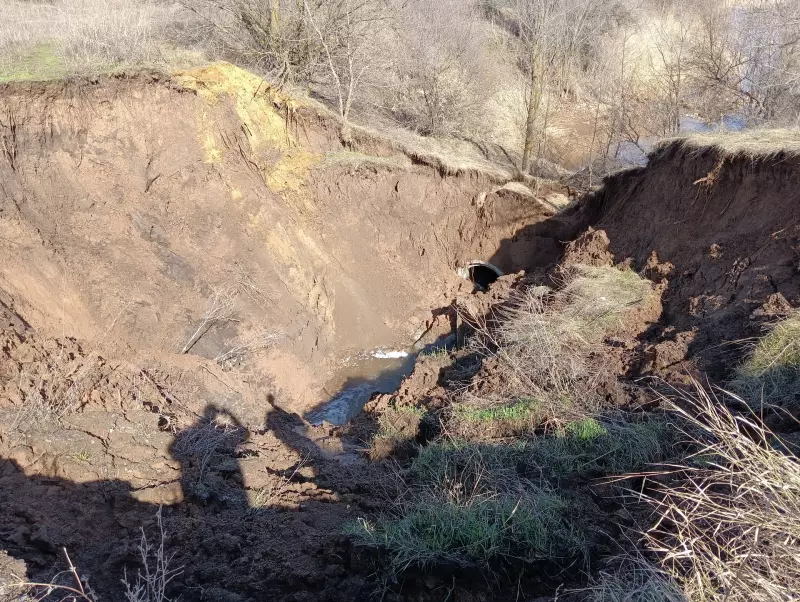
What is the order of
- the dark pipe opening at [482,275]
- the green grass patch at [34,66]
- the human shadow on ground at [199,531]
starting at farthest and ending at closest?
the dark pipe opening at [482,275] → the green grass patch at [34,66] → the human shadow on ground at [199,531]

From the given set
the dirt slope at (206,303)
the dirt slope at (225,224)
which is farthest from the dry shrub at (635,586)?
the dirt slope at (225,224)

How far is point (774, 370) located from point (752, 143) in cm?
459

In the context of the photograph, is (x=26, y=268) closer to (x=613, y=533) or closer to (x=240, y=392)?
(x=240, y=392)

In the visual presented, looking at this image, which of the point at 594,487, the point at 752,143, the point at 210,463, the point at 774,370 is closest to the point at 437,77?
the point at 752,143

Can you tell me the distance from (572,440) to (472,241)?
24.4 feet

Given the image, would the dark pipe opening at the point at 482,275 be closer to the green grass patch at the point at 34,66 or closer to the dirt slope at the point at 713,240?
the dirt slope at the point at 713,240

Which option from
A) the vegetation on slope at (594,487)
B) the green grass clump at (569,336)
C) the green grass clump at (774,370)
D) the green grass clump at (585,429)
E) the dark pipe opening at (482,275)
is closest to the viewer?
the vegetation on slope at (594,487)

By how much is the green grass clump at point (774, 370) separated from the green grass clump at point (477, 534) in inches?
98.1

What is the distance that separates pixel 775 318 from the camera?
625 centimetres

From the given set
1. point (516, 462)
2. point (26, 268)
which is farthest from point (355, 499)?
point (26, 268)

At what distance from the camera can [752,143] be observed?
8578mm

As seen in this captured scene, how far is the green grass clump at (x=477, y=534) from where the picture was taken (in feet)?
12.8

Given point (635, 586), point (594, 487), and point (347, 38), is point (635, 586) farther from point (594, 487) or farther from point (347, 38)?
point (347, 38)

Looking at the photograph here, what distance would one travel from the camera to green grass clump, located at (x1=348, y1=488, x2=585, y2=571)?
3893 millimetres
